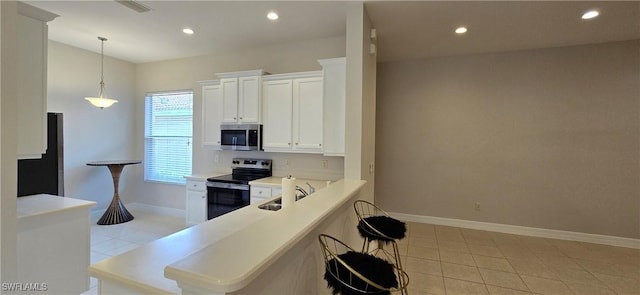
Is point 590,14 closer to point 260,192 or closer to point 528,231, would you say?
point 528,231

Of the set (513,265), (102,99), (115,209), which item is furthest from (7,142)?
(513,265)

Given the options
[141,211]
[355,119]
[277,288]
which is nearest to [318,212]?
[277,288]

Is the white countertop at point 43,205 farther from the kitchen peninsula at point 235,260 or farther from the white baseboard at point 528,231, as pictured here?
the white baseboard at point 528,231

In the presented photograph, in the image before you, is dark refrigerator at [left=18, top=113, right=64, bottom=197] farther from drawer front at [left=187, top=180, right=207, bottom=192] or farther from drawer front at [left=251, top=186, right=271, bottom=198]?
drawer front at [left=251, top=186, right=271, bottom=198]

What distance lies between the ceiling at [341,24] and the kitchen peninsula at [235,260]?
2273mm

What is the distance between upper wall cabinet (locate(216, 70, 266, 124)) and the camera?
383 centimetres

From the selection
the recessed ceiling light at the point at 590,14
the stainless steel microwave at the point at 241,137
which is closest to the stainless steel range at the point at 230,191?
the stainless steel microwave at the point at 241,137

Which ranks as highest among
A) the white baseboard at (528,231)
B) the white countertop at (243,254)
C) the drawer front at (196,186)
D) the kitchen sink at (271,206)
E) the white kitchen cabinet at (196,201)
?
the white countertop at (243,254)

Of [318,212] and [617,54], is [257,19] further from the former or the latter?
[617,54]

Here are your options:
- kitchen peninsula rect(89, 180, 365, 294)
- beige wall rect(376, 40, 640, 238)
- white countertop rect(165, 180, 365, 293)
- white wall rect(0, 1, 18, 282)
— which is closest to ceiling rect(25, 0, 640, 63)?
beige wall rect(376, 40, 640, 238)

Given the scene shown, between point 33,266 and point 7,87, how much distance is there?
1.58 meters

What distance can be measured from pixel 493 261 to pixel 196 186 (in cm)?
408

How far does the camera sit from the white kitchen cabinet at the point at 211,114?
4168 millimetres

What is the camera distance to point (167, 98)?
16.5 ft
